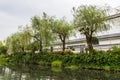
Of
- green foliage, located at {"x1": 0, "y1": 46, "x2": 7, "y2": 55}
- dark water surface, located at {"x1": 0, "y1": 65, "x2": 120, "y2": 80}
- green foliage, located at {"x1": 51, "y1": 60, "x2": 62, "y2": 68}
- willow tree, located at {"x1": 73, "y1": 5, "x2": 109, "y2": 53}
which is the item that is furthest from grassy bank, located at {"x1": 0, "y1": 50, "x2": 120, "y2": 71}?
green foliage, located at {"x1": 0, "y1": 46, "x2": 7, "y2": 55}

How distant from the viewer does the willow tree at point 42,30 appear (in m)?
40.7

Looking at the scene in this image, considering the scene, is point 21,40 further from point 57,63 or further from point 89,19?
point 89,19

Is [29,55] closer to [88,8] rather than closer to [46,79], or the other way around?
[88,8]

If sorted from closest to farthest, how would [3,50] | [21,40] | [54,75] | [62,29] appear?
[54,75] → [62,29] → [21,40] → [3,50]

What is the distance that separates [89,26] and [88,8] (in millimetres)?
1960

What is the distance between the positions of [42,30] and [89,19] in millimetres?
11192

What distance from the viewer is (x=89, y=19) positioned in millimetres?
31266

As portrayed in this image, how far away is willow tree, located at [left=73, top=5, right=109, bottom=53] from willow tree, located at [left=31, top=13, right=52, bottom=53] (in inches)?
359

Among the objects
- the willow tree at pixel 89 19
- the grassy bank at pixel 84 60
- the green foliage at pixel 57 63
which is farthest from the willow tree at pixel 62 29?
the willow tree at pixel 89 19

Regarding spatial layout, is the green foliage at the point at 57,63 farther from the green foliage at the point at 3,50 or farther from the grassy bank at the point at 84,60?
the green foliage at the point at 3,50

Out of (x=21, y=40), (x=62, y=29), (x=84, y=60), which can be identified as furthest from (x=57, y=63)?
(x=21, y=40)

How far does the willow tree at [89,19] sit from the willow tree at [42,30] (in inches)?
359

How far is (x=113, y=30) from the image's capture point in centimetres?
4131

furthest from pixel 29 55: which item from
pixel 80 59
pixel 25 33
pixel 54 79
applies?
pixel 54 79
